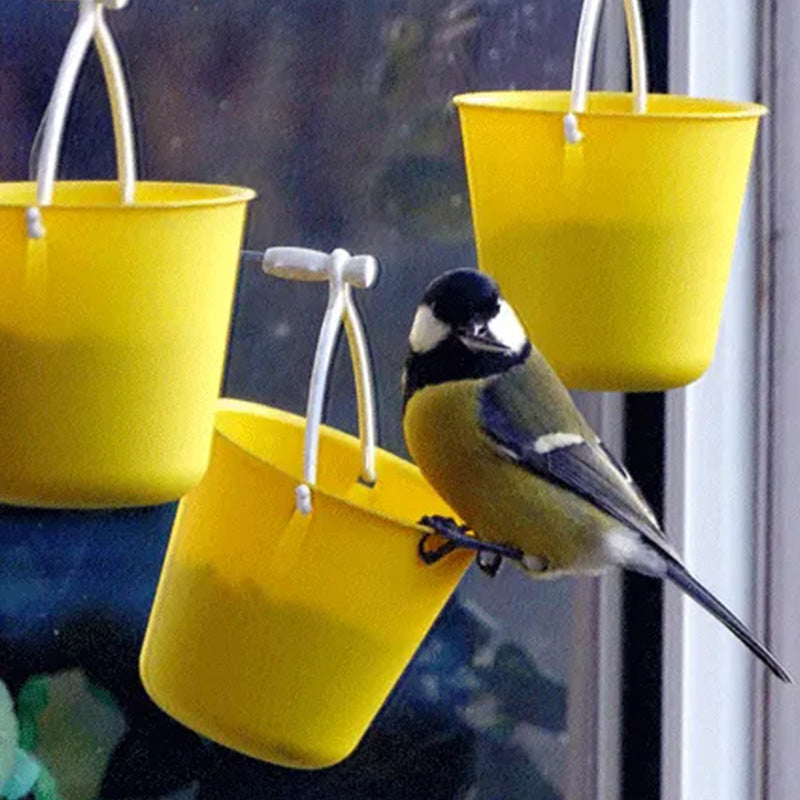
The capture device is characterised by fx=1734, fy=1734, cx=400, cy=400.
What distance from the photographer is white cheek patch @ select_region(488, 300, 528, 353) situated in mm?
874

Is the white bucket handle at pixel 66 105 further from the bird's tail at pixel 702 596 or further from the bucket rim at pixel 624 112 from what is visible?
the bird's tail at pixel 702 596

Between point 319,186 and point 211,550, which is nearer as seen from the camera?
point 211,550

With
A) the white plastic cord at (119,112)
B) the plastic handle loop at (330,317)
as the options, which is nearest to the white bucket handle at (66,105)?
the white plastic cord at (119,112)

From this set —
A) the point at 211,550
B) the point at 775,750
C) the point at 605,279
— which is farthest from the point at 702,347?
the point at 775,750

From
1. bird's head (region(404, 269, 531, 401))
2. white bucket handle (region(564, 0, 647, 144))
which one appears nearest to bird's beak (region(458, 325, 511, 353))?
bird's head (region(404, 269, 531, 401))

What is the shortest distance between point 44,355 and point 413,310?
51 centimetres

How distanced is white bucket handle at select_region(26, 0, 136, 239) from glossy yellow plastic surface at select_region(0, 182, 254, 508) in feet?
0.04

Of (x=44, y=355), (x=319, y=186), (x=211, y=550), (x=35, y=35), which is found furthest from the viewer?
(x=319, y=186)

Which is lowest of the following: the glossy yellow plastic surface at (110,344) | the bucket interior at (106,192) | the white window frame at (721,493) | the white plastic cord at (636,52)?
the white window frame at (721,493)

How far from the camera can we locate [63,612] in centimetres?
108

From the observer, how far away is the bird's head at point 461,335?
86 centimetres

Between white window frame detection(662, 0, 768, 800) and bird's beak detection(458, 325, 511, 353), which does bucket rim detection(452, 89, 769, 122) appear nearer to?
bird's beak detection(458, 325, 511, 353)

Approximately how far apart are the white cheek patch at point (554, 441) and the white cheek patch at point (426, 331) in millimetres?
73

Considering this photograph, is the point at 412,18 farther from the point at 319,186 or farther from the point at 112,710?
the point at 112,710
